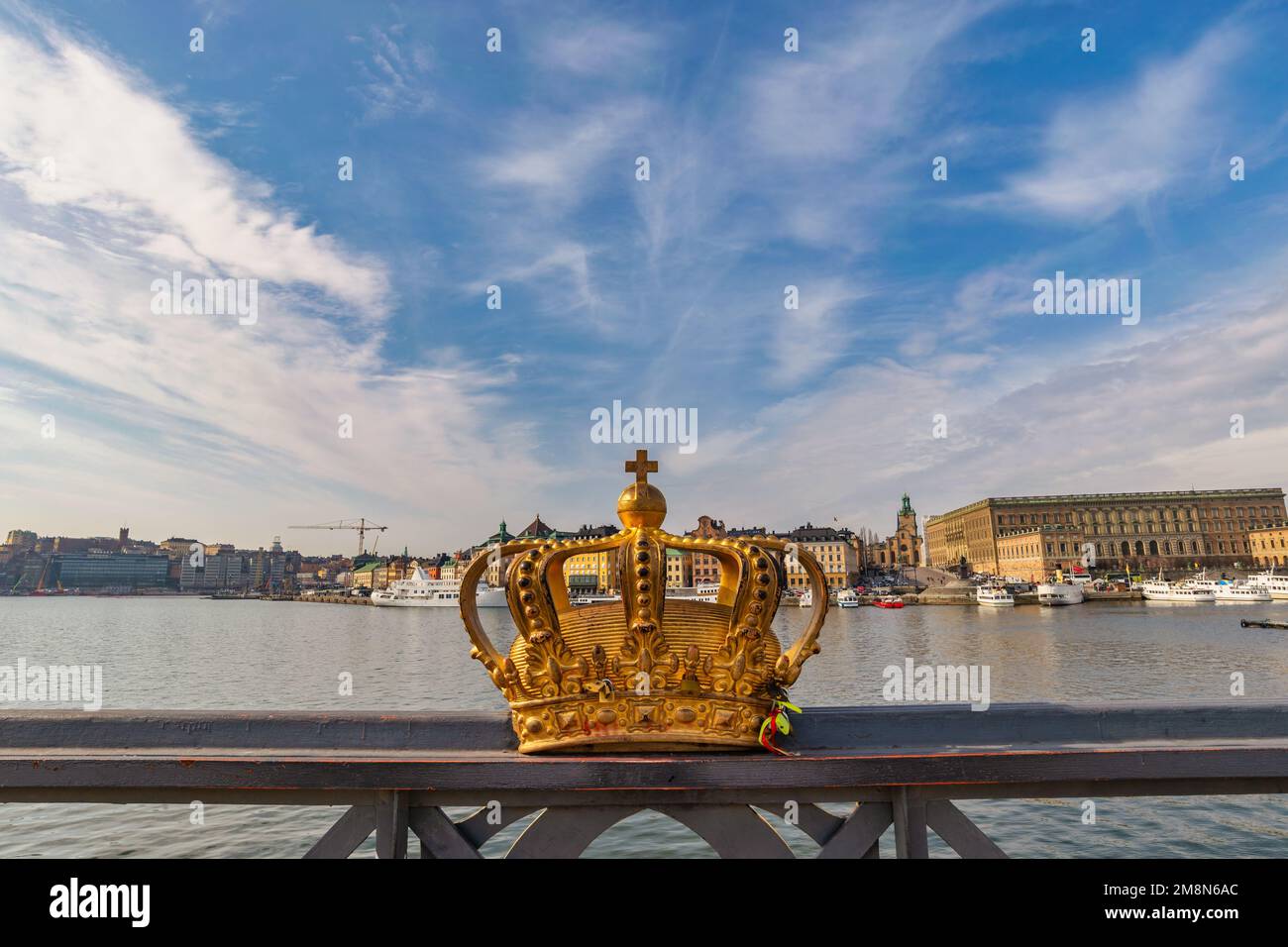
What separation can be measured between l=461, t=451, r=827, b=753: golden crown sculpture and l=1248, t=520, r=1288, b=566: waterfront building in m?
146

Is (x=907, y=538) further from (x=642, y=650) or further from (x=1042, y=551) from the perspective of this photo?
(x=642, y=650)

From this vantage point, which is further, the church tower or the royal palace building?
the church tower

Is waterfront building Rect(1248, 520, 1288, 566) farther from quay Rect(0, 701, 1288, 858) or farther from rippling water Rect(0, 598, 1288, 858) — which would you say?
quay Rect(0, 701, 1288, 858)

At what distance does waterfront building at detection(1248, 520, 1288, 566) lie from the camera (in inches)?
4409

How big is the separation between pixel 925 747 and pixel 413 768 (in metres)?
2.52

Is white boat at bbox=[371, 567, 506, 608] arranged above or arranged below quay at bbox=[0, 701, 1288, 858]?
below

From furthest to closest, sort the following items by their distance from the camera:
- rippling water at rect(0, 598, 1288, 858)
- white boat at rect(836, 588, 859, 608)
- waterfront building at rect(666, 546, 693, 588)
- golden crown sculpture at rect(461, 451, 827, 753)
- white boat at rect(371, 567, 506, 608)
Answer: white boat at rect(371, 567, 506, 608) → waterfront building at rect(666, 546, 693, 588) → white boat at rect(836, 588, 859, 608) → rippling water at rect(0, 598, 1288, 858) → golden crown sculpture at rect(461, 451, 827, 753)

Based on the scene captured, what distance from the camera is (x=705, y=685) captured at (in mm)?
3766

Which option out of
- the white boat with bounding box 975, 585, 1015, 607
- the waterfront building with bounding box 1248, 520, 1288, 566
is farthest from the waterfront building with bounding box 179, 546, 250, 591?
the waterfront building with bounding box 1248, 520, 1288, 566

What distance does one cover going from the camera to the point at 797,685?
24.6 metres

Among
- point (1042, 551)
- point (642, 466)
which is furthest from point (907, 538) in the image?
point (642, 466)
